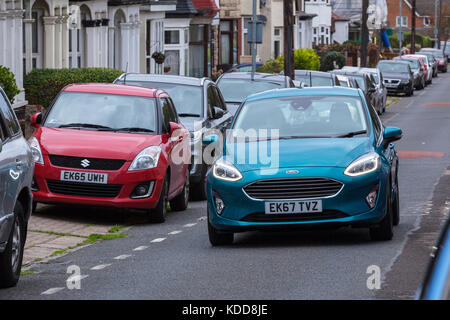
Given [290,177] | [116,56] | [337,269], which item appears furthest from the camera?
[116,56]

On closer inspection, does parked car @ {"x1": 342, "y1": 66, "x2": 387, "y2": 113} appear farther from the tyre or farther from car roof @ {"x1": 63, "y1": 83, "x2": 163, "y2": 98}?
the tyre

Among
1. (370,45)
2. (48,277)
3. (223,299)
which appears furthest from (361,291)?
(370,45)

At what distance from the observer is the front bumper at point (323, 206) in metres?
11.4

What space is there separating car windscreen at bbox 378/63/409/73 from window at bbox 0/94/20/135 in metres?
45.5

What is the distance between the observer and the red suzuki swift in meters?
14.3

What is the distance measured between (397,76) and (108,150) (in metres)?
41.1

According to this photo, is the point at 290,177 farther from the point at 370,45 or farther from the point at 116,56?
the point at 370,45

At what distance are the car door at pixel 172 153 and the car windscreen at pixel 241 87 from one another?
796 cm

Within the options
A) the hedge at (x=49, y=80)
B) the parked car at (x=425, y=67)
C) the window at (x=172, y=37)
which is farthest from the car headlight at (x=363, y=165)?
the parked car at (x=425, y=67)

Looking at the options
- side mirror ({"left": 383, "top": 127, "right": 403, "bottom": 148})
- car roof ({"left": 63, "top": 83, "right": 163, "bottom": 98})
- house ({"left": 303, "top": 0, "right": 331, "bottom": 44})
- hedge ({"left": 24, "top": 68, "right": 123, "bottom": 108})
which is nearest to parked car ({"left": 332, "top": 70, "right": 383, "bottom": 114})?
hedge ({"left": 24, "top": 68, "right": 123, "bottom": 108})

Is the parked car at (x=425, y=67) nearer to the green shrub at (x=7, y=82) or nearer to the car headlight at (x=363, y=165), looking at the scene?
the green shrub at (x=7, y=82)

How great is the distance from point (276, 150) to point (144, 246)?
75.4 inches

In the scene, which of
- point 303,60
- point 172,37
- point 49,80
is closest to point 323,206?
point 49,80

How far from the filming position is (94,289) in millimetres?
9414
